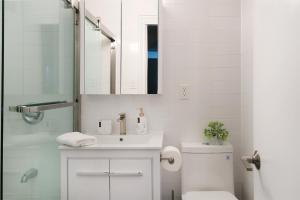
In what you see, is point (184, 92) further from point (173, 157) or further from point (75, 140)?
point (75, 140)

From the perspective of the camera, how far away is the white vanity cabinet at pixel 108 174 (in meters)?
1.71

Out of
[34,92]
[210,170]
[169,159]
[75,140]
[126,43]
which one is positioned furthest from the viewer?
[126,43]

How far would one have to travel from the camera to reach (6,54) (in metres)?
1.26

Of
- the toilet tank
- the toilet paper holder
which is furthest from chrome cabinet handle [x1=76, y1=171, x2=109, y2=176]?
the toilet tank

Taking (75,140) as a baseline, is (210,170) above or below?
below

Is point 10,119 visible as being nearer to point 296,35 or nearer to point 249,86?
point 296,35

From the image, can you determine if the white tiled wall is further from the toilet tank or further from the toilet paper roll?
the toilet paper roll

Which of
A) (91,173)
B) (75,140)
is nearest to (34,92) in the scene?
(75,140)

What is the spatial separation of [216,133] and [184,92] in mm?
413

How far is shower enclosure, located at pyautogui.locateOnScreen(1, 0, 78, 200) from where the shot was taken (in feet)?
4.24

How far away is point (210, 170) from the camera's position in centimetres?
202

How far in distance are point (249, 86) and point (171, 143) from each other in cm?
75

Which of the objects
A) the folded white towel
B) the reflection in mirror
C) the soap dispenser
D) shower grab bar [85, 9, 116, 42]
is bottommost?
the folded white towel

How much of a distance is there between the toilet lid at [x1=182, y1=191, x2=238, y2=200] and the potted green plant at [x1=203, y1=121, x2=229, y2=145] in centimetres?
37
